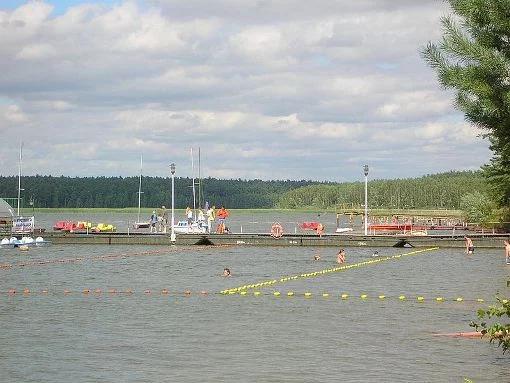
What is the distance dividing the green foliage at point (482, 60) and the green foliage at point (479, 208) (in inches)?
3029

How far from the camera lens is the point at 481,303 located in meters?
37.5

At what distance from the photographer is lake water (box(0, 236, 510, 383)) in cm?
2323

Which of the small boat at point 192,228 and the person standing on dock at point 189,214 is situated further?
the small boat at point 192,228

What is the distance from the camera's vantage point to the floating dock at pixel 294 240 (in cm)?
7369

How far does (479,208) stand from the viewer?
9956cm

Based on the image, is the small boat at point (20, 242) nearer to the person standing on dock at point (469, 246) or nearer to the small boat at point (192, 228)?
the small boat at point (192, 228)

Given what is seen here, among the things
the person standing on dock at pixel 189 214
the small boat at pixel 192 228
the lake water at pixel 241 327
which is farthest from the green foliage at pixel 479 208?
the lake water at pixel 241 327

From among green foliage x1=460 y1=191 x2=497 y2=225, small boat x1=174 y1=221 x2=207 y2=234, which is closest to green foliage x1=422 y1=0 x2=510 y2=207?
small boat x1=174 y1=221 x2=207 y2=234

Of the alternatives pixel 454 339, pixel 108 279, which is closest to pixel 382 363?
pixel 454 339

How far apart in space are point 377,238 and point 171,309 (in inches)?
1590

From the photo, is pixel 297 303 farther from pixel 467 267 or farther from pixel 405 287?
pixel 467 267

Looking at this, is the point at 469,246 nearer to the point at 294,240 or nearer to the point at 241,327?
the point at 294,240

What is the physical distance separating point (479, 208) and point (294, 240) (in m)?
31.3

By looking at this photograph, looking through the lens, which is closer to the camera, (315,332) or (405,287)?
(315,332)
